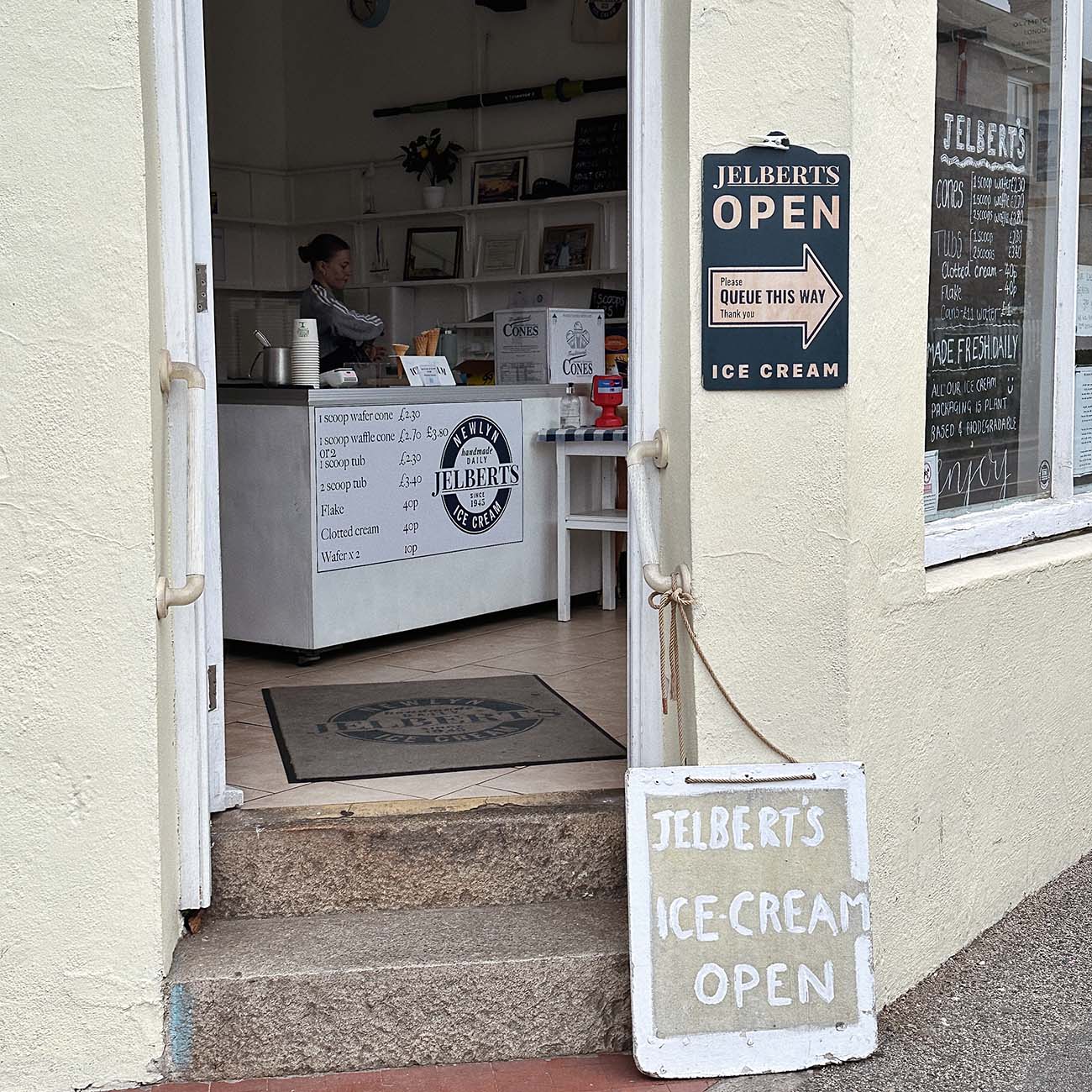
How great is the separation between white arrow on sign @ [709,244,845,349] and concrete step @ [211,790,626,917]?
3.72 ft

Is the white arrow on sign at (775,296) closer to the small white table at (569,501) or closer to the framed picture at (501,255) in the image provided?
the small white table at (569,501)

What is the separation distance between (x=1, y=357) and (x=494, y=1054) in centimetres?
164

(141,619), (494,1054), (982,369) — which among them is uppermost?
(982,369)

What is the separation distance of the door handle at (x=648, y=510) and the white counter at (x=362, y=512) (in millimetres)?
2035

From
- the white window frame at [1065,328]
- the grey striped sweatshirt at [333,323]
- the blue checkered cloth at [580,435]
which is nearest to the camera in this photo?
the white window frame at [1065,328]

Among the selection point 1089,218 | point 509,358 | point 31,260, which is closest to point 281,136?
point 509,358

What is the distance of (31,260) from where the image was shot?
2533mm

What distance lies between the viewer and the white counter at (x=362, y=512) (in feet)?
16.2

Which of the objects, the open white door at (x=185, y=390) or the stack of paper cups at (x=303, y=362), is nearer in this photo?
the open white door at (x=185, y=390)

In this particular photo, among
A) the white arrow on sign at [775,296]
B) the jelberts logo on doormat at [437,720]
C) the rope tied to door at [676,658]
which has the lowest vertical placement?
the jelberts logo on doormat at [437,720]

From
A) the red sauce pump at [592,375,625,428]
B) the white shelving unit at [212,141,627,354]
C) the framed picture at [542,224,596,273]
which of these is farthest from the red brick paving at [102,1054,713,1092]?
the framed picture at [542,224,596,273]

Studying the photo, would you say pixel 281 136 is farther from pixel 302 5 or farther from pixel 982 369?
pixel 982 369

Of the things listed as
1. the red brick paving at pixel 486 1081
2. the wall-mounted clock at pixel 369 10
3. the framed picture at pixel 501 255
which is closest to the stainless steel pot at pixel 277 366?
the red brick paving at pixel 486 1081

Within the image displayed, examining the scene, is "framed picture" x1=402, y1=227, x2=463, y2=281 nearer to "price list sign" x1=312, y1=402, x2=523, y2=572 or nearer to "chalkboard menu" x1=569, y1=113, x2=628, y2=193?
"chalkboard menu" x1=569, y1=113, x2=628, y2=193
